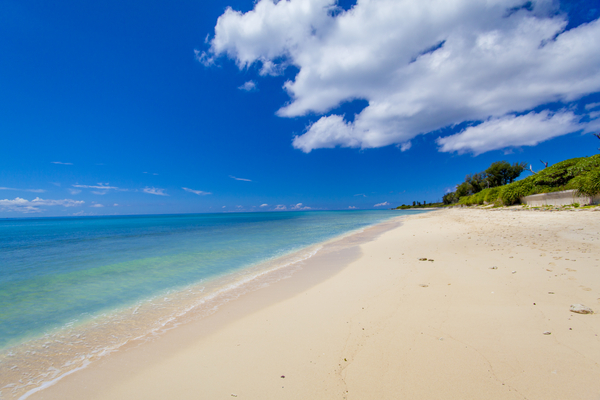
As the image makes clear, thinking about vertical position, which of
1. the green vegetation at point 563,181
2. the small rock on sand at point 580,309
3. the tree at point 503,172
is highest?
the tree at point 503,172

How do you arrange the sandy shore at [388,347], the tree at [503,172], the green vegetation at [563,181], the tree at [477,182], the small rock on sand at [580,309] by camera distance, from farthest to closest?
the tree at [477,182] → the tree at [503,172] → the green vegetation at [563,181] → the small rock on sand at [580,309] → the sandy shore at [388,347]

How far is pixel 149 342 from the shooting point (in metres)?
4.11

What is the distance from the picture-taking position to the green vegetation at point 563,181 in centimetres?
2108

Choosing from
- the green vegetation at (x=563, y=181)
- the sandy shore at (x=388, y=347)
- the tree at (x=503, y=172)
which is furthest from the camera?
the tree at (x=503, y=172)

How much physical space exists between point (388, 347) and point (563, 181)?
4486 cm

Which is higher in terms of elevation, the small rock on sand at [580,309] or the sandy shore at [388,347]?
the small rock on sand at [580,309]

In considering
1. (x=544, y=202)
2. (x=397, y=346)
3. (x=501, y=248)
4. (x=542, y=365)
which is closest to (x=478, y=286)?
(x=542, y=365)

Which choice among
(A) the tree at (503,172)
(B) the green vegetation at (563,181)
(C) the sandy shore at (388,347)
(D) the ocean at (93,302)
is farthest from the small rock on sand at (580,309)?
(A) the tree at (503,172)

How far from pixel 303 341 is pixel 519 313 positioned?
3763mm

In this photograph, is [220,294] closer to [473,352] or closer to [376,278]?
[376,278]

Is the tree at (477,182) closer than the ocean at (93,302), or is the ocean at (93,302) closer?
the ocean at (93,302)

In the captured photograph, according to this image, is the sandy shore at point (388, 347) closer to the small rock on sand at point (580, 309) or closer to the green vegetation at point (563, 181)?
the small rock on sand at point (580, 309)

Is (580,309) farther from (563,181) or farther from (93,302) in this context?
(563,181)

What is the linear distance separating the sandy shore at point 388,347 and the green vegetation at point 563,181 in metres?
25.1
